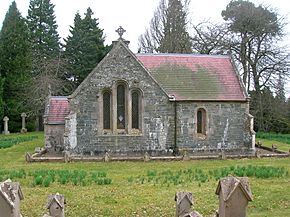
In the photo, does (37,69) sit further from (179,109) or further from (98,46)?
(179,109)

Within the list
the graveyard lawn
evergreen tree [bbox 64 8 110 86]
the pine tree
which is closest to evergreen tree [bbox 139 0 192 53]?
the pine tree

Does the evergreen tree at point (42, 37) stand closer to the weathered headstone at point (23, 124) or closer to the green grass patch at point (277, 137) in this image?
the weathered headstone at point (23, 124)

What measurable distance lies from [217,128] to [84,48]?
29.5 metres

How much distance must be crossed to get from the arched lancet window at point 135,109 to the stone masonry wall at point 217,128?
7.97 feet

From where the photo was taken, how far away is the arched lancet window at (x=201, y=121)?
24172mm

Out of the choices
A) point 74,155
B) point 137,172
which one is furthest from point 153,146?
point 137,172

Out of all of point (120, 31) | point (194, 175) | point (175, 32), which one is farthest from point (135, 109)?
point (175, 32)

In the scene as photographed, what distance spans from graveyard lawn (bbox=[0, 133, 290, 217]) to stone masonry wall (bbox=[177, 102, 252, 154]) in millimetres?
4647

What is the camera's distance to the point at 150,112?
22891mm

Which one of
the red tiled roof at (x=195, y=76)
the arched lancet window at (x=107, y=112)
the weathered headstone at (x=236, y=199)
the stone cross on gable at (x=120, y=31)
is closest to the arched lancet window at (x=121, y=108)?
the arched lancet window at (x=107, y=112)

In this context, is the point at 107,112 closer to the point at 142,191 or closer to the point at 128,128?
the point at 128,128

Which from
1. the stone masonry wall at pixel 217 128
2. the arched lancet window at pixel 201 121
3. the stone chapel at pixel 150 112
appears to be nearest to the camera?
the stone chapel at pixel 150 112

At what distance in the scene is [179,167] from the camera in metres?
18.0

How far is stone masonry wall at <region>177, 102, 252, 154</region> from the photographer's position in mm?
23500
